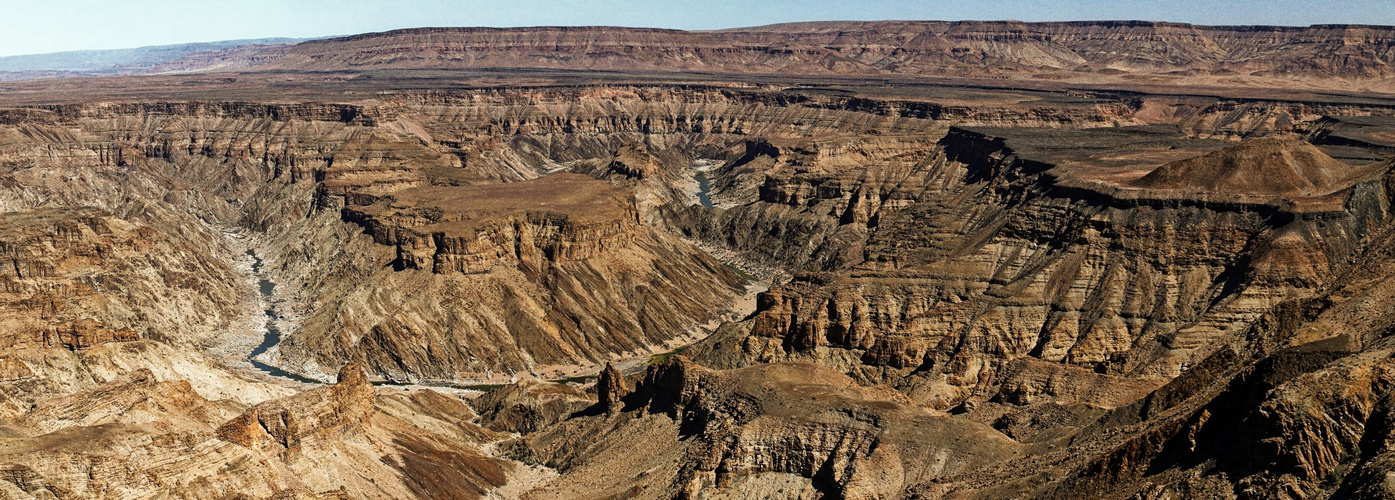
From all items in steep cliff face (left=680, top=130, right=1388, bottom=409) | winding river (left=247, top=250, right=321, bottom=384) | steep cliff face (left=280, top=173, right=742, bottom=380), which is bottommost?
Answer: winding river (left=247, top=250, right=321, bottom=384)

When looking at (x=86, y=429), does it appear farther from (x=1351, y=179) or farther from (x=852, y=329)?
(x=1351, y=179)

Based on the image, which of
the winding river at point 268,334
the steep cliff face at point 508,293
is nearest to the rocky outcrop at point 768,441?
the steep cliff face at point 508,293

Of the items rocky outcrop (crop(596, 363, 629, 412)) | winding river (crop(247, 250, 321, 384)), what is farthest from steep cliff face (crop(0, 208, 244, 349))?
rocky outcrop (crop(596, 363, 629, 412))

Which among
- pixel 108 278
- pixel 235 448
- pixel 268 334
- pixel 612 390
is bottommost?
pixel 268 334

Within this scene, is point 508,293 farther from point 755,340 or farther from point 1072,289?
point 1072,289

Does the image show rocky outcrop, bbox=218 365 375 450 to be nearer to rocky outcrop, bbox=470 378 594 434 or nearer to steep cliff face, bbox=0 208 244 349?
rocky outcrop, bbox=470 378 594 434

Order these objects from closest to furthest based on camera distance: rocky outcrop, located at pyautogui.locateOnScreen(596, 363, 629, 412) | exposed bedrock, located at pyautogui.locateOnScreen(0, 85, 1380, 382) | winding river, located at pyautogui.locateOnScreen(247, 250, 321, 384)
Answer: rocky outcrop, located at pyautogui.locateOnScreen(596, 363, 629, 412), exposed bedrock, located at pyautogui.locateOnScreen(0, 85, 1380, 382), winding river, located at pyautogui.locateOnScreen(247, 250, 321, 384)

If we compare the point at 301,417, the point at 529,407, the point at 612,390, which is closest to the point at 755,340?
the point at 612,390

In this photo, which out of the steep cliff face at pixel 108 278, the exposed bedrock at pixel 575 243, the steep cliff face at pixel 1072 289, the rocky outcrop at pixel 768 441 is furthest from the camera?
the steep cliff face at pixel 108 278

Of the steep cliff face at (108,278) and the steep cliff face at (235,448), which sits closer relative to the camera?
the steep cliff face at (235,448)

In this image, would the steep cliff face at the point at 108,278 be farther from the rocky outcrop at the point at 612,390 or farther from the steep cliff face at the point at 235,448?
the rocky outcrop at the point at 612,390

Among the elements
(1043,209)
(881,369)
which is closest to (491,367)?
(881,369)
